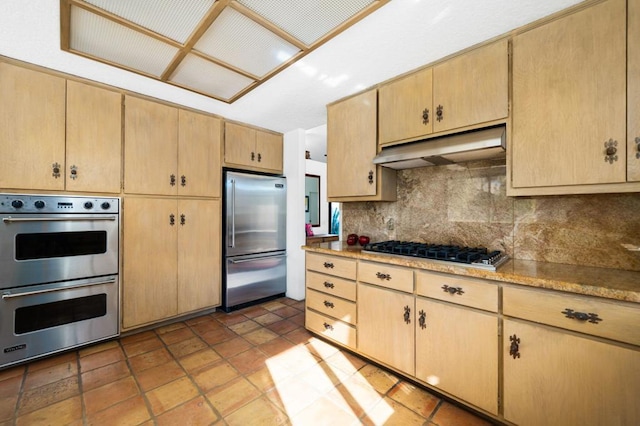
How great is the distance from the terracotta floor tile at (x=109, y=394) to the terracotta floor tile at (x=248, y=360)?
2.21ft

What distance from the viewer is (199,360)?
7.26 feet

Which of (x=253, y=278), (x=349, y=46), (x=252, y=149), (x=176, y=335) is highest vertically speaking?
(x=349, y=46)

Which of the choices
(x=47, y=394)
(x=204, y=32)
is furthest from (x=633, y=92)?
(x=47, y=394)

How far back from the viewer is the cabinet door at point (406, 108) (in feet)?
6.92

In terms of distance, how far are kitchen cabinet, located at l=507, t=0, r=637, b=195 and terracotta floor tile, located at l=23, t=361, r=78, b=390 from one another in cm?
351

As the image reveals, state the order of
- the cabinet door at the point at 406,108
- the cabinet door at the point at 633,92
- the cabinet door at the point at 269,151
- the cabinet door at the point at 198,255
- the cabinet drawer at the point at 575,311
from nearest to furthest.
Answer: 1. the cabinet drawer at the point at 575,311
2. the cabinet door at the point at 633,92
3. the cabinet door at the point at 406,108
4. the cabinet door at the point at 198,255
5. the cabinet door at the point at 269,151

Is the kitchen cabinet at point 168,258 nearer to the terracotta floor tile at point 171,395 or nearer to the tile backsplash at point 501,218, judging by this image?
the terracotta floor tile at point 171,395

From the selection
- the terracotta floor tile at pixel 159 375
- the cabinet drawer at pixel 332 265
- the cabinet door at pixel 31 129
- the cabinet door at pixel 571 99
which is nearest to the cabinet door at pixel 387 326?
the cabinet drawer at pixel 332 265

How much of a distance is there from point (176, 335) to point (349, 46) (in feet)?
10.1

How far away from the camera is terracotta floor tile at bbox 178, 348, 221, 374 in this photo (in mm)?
2115

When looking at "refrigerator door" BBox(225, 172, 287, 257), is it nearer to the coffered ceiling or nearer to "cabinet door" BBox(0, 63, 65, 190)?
the coffered ceiling

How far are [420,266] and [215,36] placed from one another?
7.01ft

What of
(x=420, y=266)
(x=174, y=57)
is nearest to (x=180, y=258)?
(x=174, y=57)

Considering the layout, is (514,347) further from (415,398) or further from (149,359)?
(149,359)
